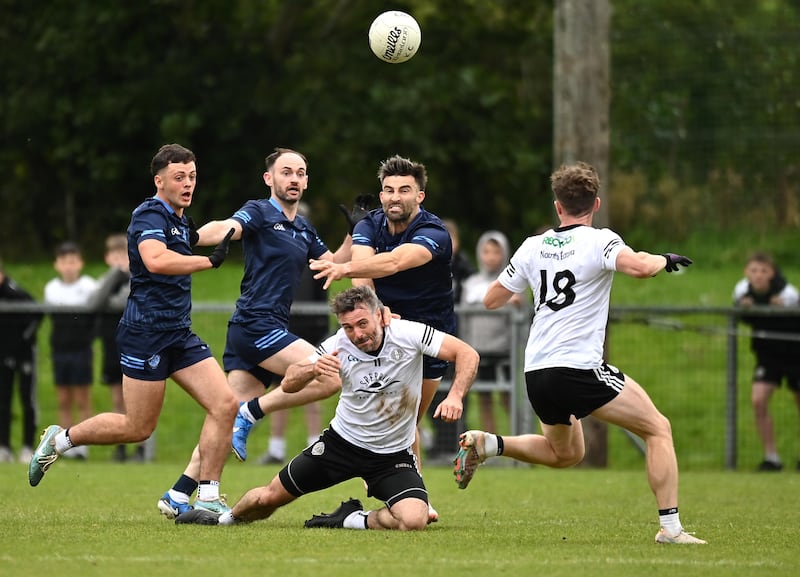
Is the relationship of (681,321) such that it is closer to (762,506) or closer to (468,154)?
(762,506)

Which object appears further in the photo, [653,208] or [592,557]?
[653,208]

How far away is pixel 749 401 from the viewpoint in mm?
14312

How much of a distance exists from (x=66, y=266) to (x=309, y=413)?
3.19 meters

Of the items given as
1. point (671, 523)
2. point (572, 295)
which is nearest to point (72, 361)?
point (572, 295)

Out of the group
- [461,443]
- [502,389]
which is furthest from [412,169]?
[502,389]

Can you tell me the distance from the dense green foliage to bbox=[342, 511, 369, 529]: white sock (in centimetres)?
1822

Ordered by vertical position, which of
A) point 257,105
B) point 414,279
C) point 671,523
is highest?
point 257,105

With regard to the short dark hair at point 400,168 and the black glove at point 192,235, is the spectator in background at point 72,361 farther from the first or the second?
the short dark hair at point 400,168

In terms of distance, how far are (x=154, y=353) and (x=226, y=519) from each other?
108 centimetres

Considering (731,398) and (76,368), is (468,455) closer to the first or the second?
(731,398)

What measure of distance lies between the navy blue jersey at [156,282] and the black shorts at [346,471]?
114 cm

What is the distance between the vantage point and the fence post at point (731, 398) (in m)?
14.0

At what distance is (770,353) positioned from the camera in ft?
45.7

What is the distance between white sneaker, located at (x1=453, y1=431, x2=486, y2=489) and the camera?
8.04 m
